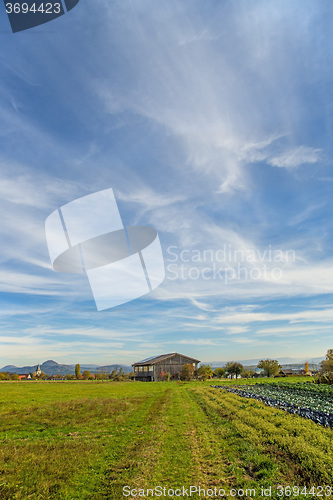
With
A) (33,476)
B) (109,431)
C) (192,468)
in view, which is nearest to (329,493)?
(192,468)

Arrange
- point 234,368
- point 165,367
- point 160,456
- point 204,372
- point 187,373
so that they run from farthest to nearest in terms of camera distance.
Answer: point 234,368, point 165,367, point 204,372, point 187,373, point 160,456

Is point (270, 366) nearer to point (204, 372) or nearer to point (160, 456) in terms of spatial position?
point (204, 372)

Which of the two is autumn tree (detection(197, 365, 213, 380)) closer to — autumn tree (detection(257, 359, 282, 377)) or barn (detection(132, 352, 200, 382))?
barn (detection(132, 352, 200, 382))

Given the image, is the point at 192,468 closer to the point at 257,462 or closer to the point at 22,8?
the point at 257,462

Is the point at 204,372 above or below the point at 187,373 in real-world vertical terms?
below

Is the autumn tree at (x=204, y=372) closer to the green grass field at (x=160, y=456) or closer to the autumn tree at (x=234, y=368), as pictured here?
the autumn tree at (x=234, y=368)

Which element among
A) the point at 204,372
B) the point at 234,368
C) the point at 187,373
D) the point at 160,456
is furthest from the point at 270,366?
the point at 160,456

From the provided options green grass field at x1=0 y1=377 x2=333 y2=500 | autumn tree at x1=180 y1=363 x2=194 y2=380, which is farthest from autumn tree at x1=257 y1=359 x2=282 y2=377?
green grass field at x1=0 y1=377 x2=333 y2=500

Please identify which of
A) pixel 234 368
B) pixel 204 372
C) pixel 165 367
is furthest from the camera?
pixel 234 368

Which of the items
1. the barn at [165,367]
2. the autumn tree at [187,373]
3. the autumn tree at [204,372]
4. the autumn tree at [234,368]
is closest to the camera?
the autumn tree at [187,373]

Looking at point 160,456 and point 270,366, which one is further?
point 270,366

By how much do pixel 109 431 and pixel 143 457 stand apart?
5.11m

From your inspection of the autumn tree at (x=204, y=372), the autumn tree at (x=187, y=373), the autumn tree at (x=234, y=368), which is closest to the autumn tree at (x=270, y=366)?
the autumn tree at (x=234, y=368)

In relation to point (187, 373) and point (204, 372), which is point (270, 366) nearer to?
point (204, 372)
